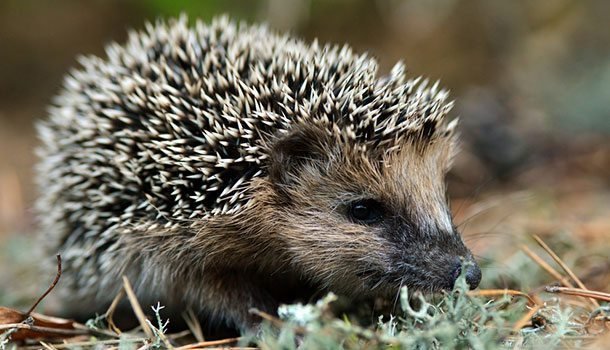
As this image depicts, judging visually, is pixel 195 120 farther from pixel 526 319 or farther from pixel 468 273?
pixel 526 319

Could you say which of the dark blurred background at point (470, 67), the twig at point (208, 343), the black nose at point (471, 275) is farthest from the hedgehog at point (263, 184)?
the dark blurred background at point (470, 67)

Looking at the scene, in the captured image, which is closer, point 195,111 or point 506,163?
point 195,111

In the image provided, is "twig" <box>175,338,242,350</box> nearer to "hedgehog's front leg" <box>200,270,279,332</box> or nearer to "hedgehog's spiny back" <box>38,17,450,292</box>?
"hedgehog's front leg" <box>200,270,279,332</box>

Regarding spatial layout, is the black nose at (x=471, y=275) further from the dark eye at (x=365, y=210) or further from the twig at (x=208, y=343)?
the twig at (x=208, y=343)

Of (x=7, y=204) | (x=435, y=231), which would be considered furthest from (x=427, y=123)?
(x=7, y=204)

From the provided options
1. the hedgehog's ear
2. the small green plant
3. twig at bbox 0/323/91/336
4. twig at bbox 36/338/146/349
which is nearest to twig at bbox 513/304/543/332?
the small green plant

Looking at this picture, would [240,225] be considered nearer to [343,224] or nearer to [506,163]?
[343,224]
